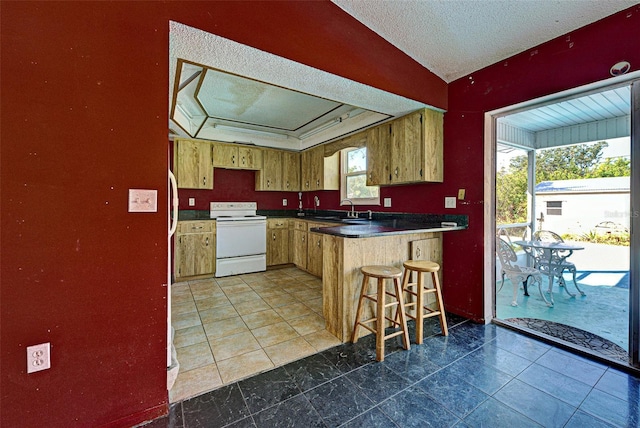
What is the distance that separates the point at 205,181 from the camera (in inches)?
173

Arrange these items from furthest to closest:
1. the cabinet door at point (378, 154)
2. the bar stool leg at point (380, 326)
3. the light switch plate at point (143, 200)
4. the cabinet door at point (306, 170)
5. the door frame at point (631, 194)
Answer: the cabinet door at point (306, 170) → the cabinet door at point (378, 154) → the bar stool leg at point (380, 326) → the door frame at point (631, 194) → the light switch plate at point (143, 200)

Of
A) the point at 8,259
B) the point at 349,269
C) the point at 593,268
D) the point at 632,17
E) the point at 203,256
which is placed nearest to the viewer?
the point at 8,259

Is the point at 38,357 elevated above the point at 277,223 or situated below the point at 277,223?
below

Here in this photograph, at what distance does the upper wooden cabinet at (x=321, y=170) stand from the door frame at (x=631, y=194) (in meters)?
2.57

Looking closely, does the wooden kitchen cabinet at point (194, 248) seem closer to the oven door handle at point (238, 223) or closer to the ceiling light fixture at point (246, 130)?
the oven door handle at point (238, 223)

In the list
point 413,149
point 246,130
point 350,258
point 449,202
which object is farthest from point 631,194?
point 246,130

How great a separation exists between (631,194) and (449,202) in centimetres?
132

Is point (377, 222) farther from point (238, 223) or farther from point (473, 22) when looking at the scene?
point (238, 223)

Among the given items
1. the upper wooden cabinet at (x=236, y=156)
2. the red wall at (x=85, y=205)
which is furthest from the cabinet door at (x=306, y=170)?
the red wall at (x=85, y=205)

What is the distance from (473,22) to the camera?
6.70 feet

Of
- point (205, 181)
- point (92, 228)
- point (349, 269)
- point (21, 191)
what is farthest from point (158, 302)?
point (205, 181)

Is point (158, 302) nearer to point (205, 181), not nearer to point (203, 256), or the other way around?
point (203, 256)

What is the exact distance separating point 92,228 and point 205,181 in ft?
10.6

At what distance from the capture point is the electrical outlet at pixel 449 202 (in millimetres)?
2886
